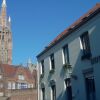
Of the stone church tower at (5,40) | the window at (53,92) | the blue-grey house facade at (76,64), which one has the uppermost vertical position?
the stone church tower at (5,40)

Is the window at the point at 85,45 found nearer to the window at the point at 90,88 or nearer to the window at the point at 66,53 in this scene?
the window at the point at 90,88

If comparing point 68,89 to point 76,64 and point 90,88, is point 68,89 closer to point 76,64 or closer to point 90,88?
point 76,64

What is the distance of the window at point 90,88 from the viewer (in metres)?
16.5

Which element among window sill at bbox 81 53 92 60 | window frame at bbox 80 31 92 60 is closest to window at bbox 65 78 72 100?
window sill at bbox 81 53 92 60

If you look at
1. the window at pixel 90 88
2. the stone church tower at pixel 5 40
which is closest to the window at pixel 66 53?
the window at pixel 90 88

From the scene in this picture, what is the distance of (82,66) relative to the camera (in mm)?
→ 17703

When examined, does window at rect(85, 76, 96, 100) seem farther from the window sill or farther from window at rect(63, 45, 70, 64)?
window at rect(63, 45, 70, 64)

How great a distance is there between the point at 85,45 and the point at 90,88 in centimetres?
336

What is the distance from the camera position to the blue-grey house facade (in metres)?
16.6

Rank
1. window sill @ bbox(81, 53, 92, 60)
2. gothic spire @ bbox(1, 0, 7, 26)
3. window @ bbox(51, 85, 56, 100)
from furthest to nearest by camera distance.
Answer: gothic spire @ bbox(1, 0, 7, 26) < window @ bbox(51, 85, 56, 100) < window sill @ bbox(81, 53, 92, 60)

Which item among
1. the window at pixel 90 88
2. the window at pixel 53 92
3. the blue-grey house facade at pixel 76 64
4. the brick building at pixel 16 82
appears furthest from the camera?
the brick building at pixel 16 82

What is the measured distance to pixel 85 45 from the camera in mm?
18094

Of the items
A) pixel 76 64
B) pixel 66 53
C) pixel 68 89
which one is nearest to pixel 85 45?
pixel 76 64

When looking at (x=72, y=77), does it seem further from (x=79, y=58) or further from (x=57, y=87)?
(x=57, y=87)
